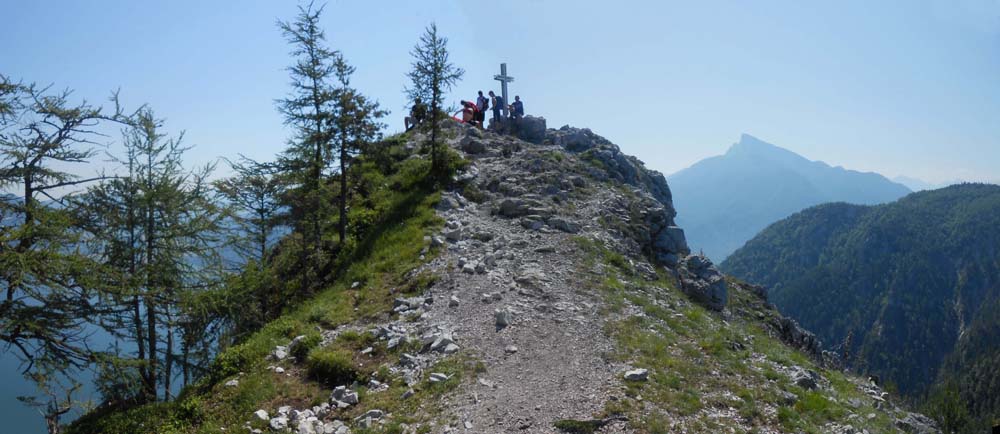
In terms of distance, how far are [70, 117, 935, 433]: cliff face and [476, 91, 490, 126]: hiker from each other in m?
12.9

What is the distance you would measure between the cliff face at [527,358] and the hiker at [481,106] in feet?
42.2

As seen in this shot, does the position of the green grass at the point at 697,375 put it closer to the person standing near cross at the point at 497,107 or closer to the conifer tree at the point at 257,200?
the conifer tree at the point at 257,200

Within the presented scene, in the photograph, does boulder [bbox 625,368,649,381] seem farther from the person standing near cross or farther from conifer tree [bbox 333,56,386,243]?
the person standing near cross

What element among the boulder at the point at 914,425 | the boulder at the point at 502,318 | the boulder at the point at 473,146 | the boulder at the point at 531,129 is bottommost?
the boulder at the point at 914,425

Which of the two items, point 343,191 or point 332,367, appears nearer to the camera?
point 332,367

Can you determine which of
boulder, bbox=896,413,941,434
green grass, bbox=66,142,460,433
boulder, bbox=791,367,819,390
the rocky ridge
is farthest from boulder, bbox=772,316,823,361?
green grass, bbox=66,142,460,433

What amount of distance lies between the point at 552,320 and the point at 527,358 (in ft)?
7.27

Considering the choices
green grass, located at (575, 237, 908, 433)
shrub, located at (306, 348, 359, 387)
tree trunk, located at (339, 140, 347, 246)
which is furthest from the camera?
tree trunk, located at (339, 140, 347, 246)

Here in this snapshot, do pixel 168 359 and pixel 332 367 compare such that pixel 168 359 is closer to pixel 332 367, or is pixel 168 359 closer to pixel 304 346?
pixel 304 346

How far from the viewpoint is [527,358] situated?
1198cm

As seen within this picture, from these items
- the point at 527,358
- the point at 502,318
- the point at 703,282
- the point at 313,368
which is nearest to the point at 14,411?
the point at 313,368

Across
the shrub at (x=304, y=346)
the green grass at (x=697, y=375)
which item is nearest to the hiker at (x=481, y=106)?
the green grass at (x=697, y=375)

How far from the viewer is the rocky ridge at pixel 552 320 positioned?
10.0 m

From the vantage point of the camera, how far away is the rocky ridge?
32.9 ft
